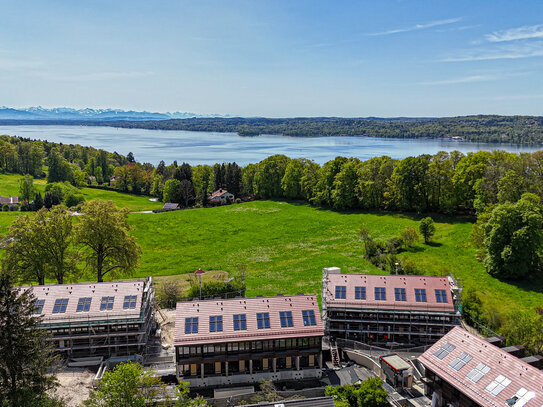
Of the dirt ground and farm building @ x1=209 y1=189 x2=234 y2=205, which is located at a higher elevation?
farm building @ x1=209 y1=189 x2=234 y2=205

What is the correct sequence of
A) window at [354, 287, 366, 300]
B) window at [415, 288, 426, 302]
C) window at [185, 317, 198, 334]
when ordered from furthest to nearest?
window at [354, 287, 366, 300] < window at [415, 288, 426, 302] < window at [185, 317, 198, 334]

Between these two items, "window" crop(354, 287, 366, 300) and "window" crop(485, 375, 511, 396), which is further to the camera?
"window" crop(354, 287, 366, 300)

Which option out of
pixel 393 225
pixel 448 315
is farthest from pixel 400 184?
pixel 448 315

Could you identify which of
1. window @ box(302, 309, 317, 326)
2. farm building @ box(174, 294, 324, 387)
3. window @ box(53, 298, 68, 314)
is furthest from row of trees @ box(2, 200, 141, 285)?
window @ box(302, 309, 317, 326)

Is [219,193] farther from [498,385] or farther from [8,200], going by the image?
[498,385]

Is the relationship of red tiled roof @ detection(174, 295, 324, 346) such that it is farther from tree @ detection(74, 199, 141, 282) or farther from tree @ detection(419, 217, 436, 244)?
tree @ detection(419, 217, 436, 244)

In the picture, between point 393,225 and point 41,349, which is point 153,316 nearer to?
point 41,349

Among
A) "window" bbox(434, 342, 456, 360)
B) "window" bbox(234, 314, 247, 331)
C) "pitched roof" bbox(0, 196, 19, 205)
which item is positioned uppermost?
"window" bbox(434, 342, 456, 360)
